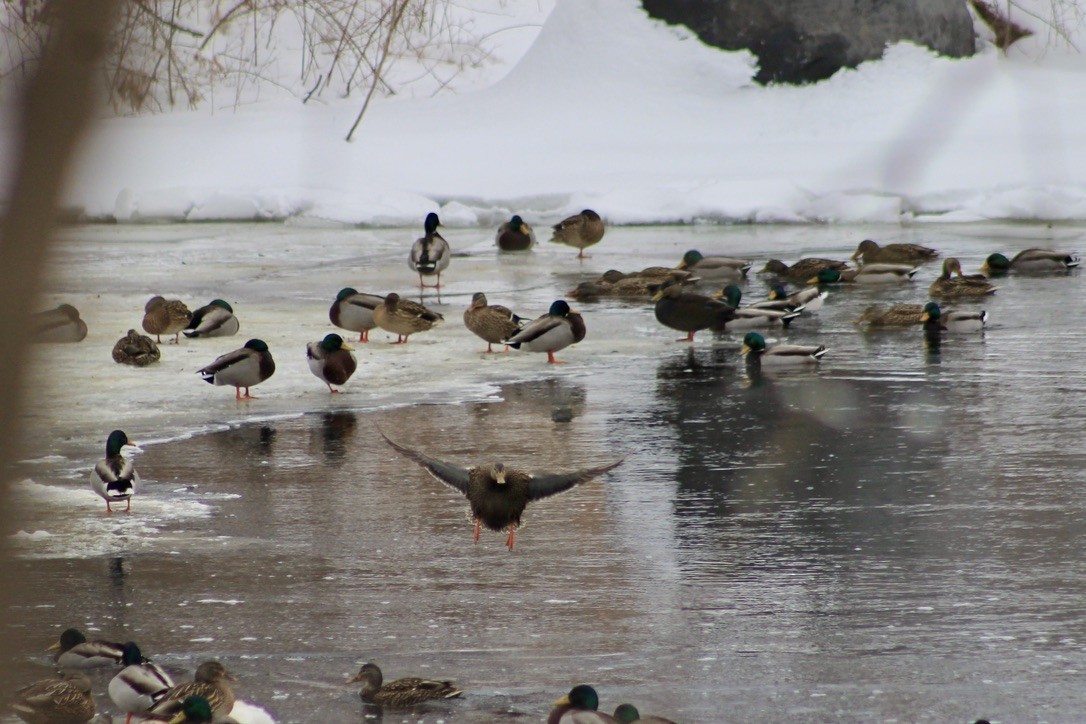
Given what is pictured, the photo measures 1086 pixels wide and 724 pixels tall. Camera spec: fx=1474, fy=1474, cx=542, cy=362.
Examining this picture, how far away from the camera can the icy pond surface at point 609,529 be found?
5461mm

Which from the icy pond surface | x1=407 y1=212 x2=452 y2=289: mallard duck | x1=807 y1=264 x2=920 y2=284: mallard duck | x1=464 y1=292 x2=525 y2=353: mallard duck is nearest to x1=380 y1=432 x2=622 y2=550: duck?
the icy pond surface

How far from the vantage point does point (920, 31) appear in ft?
96.2

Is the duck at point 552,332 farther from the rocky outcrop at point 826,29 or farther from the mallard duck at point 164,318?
the rocky outcrop at point 826,29

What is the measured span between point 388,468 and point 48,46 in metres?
7.89

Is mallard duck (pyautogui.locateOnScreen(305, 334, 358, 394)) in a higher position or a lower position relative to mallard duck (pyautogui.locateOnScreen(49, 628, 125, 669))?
higher

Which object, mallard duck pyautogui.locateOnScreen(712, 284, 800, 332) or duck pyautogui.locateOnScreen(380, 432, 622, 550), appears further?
mallard duck pyautogui.locateOnScreen(712, 284, 800, 332)

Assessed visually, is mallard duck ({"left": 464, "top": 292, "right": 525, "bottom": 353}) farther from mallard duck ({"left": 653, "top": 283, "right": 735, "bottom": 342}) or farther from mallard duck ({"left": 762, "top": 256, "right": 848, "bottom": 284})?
mallard duck ({"left": 762, "top": 256, "right": 848, "bottom": 284})

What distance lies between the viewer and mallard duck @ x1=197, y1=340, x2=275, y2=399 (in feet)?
34.5

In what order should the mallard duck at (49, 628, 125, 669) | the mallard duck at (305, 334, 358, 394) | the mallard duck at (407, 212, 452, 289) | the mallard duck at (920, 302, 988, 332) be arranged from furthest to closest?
1. the mallard duck at (407, 212, 452, 289)
2. the mallard duck at (920, 302, 988, 332)
3. the mallard duck at (305, 334, 358, 394)
4. the mallard duck at (49, 628, 125, 669)

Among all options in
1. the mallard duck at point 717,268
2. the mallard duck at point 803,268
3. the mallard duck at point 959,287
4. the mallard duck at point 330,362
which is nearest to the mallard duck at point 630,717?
the mallard duck at point 330,362

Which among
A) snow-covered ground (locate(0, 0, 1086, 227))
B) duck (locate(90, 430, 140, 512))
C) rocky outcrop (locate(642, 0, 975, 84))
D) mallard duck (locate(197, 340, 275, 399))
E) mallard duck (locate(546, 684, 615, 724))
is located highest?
rocky outcrop (locate(642, 0, 975, 84))

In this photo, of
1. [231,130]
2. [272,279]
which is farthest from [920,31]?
[272,279]

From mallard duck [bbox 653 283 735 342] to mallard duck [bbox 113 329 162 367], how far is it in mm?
4442

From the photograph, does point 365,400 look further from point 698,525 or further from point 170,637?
point 170,637
